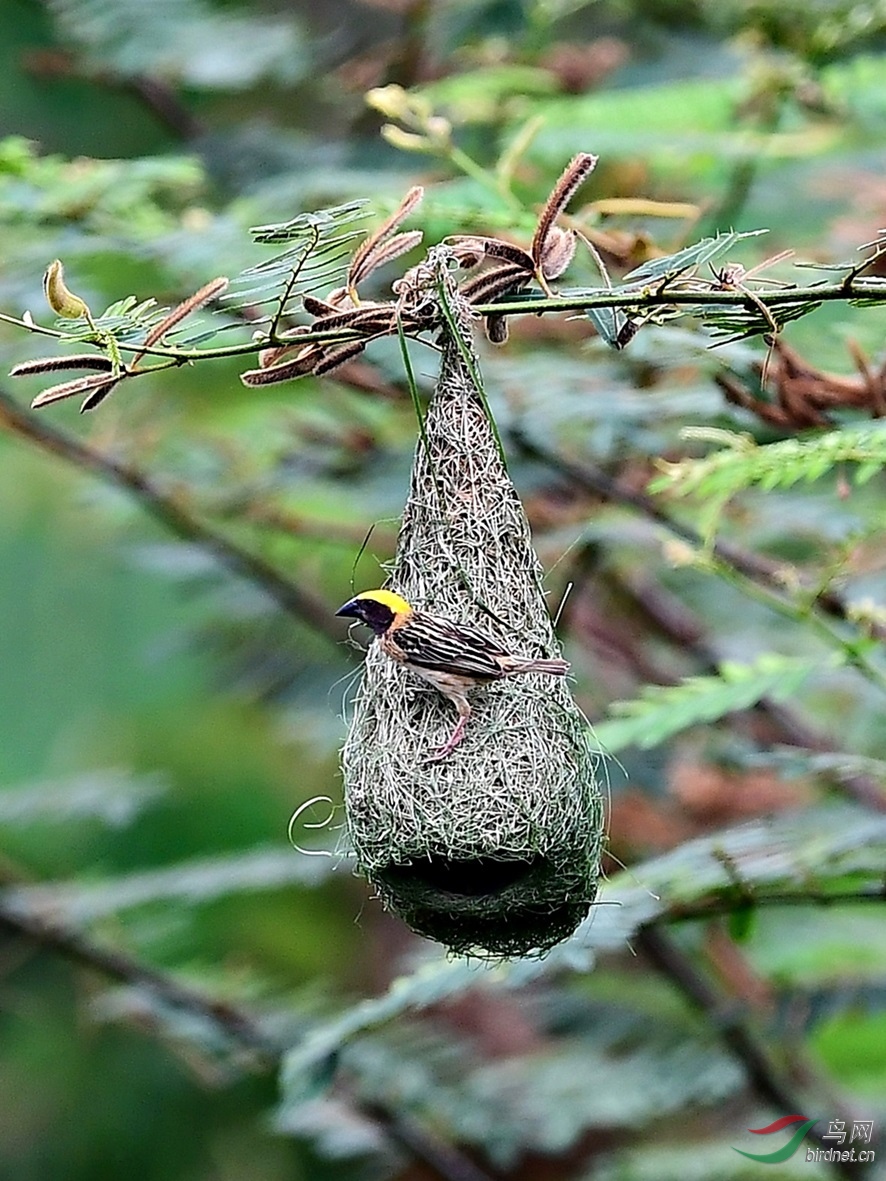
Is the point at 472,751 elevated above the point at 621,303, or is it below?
below

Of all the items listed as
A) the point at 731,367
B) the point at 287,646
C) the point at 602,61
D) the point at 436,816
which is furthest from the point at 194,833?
the point at 436,816

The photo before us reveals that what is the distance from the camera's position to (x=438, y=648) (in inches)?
54.2

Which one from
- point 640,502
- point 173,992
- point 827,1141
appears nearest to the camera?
point 640,502

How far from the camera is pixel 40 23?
14.3 feet

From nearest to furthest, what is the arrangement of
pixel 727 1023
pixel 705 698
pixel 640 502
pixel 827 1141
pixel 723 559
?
pixel 705 698 < pixel 723 559 < pixel 640 502 < pixel 727 1023 < pixel 827 1141

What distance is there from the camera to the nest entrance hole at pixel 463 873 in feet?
4.80

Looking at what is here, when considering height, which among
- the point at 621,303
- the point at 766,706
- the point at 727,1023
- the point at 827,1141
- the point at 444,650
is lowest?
the point at 827,1141

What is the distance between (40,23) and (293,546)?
193cm

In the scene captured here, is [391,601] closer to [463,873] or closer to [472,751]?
[472,751]

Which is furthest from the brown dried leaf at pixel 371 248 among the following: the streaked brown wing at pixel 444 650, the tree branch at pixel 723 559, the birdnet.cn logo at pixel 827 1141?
the birdnet.cn logo at pixel 827 1141

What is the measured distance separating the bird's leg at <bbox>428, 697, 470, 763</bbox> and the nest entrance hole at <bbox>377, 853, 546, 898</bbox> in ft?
0.32

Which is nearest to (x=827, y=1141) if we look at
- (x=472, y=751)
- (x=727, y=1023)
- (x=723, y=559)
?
(x=727, y=1023)

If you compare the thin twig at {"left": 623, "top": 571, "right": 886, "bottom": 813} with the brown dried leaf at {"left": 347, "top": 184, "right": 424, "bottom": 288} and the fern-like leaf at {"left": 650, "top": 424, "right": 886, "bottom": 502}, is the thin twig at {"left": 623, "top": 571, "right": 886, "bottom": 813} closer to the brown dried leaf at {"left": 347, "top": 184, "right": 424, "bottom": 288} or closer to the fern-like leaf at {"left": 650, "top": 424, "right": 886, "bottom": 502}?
the fern-like leaf at {"left": 650, "top": 424, "right": 886, "bottom": 502}

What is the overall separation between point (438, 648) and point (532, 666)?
0.32ft
